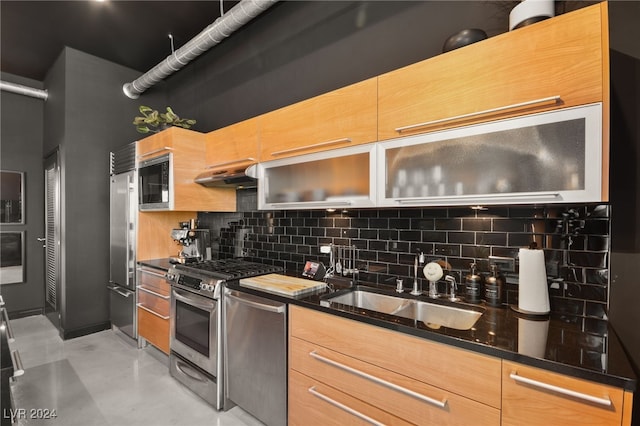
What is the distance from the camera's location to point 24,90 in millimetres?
4086

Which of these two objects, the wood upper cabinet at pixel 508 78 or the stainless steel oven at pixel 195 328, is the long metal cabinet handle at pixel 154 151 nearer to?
the stainless steel oven at pixel 195 328

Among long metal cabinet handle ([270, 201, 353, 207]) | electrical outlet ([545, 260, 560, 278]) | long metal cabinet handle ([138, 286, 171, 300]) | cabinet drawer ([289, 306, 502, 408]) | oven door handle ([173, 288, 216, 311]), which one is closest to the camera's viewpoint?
cabinet drawer ([289, 306, 502, 408])

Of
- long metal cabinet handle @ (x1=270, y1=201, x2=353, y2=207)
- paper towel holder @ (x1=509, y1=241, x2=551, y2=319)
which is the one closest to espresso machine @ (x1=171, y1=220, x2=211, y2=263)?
long metal cabinet handle @ (x1=270, y1=201, x2=353, y2=207)

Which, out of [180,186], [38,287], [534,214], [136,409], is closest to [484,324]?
[534,214]

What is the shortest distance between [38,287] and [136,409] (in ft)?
11.8

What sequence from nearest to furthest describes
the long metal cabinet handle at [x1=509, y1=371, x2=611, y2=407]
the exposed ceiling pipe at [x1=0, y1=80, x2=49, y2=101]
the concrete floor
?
the long metal cabinet handle at [x1=509, y1=371, x2=611, y2=407] → the concrete floor → the exposed ceiling pipe at [x1=0, y1=80, x2=49, y2=101]

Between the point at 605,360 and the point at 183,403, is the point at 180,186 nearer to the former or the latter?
the point at 183,403

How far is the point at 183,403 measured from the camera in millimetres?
2318

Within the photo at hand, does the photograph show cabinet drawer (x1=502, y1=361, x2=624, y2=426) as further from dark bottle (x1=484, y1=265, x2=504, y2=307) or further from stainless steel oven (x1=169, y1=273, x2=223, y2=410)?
stainless steel oven (x1=169, y1=273, x2=223, y2=410)

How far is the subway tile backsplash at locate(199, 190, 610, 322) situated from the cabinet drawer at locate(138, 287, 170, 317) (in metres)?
0.98

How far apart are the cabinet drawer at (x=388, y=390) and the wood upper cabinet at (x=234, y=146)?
1.49m

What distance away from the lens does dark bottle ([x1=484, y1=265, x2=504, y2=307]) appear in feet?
5.31

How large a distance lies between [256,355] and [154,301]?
1594 mm

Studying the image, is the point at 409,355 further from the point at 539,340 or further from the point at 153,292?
the point at 153,292
